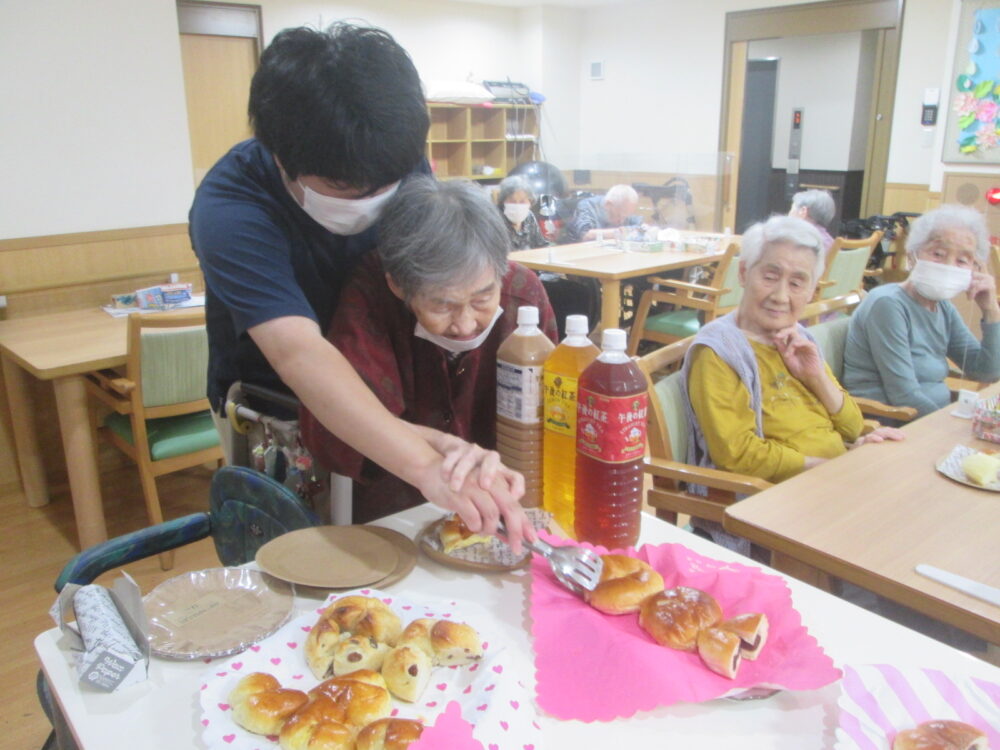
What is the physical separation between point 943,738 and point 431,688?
0.49 m

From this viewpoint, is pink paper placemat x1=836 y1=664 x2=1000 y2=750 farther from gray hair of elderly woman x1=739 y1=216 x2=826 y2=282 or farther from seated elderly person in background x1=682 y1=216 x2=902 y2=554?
gray hair of elderly woman x1=739 y1=216 x2=826 y2=282

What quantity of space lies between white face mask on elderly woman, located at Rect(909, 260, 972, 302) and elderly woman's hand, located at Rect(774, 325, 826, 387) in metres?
0.71

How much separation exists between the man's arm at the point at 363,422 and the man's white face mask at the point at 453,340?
0.53 feet

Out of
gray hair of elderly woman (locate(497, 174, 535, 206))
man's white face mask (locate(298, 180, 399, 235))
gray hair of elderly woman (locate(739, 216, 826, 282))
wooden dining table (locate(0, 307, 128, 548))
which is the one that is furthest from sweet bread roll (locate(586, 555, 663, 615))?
gray hair of elderly woman (locate(497, 174, 535, 206))

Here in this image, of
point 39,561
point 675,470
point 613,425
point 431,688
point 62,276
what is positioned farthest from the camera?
point 62,276

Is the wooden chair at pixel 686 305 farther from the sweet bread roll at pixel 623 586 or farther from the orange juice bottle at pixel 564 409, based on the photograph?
the sweet bread roll at pixel 623 586

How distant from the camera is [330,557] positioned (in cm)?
104

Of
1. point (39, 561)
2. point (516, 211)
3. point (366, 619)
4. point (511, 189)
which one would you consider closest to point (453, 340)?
point (366, 619)

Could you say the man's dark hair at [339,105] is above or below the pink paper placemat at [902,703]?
above

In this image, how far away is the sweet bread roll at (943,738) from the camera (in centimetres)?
71

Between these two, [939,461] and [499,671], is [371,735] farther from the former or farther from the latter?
[939,461]

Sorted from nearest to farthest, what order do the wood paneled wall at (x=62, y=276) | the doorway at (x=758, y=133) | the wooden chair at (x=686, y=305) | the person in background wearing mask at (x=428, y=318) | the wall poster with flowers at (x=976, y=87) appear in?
the person in background wearing mask at (x=428, y=318), the wood paneled wall at (x=62, y=276), the wooden chair at (x=686, y=305), the wall poster with flowers at (x=976, y=87), the doorway at (x=758, y=133)

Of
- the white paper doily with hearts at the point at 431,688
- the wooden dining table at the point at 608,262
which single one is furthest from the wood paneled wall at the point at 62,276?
the white paper doily with hearts at the point at 431,688

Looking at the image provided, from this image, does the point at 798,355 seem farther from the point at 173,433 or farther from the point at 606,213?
the point at 606,213
